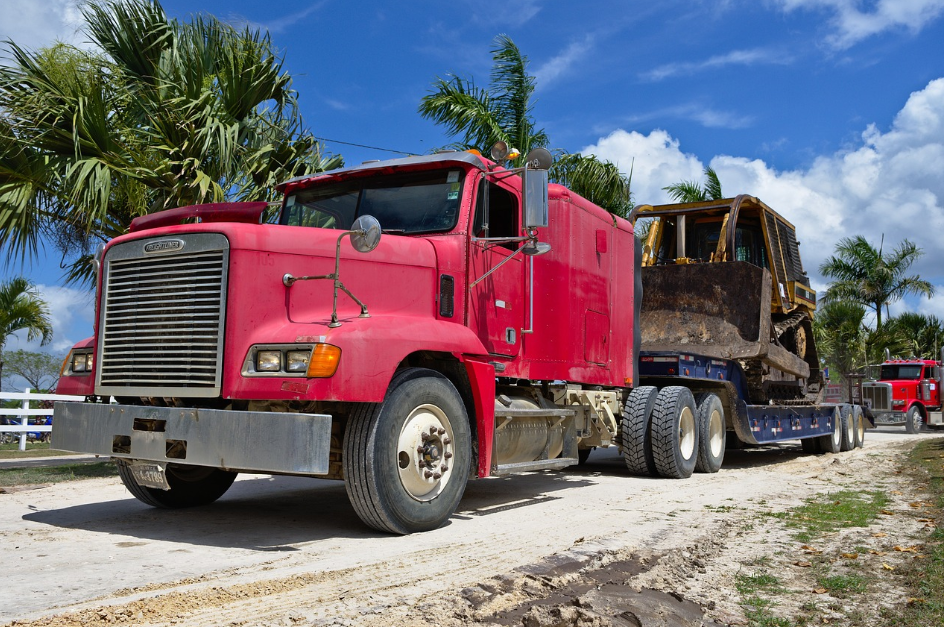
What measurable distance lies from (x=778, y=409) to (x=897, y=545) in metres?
7.26

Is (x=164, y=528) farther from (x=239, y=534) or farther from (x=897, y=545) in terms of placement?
(x=897, y=545)

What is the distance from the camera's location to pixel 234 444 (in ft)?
17.5

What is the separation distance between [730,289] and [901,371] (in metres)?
19.0

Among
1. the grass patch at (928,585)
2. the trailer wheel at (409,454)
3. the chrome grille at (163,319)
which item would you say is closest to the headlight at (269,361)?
the chrome grille at (163,319)

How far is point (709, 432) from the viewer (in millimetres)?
11172

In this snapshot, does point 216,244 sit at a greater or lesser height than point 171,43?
lesser

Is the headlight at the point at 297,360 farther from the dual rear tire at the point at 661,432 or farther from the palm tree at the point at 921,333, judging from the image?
the palm tree at the point at 921,333

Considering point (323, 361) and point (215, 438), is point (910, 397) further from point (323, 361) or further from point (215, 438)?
point (215, 438)

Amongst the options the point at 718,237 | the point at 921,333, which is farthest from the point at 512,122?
the point at 921,333

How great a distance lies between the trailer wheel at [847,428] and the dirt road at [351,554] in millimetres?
7906

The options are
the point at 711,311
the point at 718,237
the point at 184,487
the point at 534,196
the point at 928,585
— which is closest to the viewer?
the point at 928,585

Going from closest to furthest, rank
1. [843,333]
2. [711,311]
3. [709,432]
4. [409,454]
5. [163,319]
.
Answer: [163,319] → [409,454] → [709,432] → [711,311] → [843,333]

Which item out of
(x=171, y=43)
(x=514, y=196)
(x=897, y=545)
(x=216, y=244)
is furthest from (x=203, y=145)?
(x=897, y=545)

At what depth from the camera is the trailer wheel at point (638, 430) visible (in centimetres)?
1002
